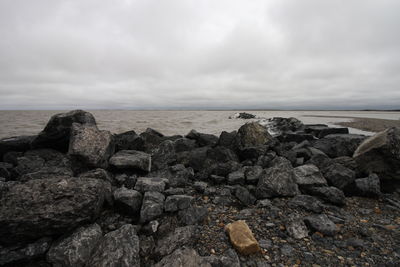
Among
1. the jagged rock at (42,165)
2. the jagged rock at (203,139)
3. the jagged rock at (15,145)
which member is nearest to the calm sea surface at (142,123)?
the jagged rock at (203,139)

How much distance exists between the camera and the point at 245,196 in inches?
179

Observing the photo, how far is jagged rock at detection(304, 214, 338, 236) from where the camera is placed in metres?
3.40

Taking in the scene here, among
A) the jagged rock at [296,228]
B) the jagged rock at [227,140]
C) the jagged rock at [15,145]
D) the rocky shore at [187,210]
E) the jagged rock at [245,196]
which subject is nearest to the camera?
the rocky shore at [187,210]

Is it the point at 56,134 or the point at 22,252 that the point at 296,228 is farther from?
the point at 56,134

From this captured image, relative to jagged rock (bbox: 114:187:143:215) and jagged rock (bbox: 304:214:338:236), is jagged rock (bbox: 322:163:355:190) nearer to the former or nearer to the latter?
jagged rock (bbox: 304:214:338:236)

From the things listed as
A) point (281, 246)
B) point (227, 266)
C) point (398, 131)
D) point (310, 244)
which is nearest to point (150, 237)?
point (227, 266)

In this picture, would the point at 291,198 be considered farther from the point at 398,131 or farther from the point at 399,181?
the point at 398,131

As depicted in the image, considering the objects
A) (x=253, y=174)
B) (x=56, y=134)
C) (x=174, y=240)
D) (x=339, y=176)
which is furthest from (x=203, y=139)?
(x=174, y=240)

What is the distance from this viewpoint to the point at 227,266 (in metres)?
2.71

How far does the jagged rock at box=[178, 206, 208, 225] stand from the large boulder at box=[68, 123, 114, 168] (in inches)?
109

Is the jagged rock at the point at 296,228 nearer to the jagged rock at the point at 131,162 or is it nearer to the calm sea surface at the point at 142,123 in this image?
the jagged rock at the point at 131,162

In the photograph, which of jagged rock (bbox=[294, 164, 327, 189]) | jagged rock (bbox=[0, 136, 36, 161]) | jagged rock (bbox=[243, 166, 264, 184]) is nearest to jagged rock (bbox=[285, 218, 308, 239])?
jagged rock (bbox=[294, 164, 327, 189])

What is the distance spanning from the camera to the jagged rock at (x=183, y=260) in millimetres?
2625

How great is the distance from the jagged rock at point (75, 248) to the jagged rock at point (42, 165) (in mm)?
2091
